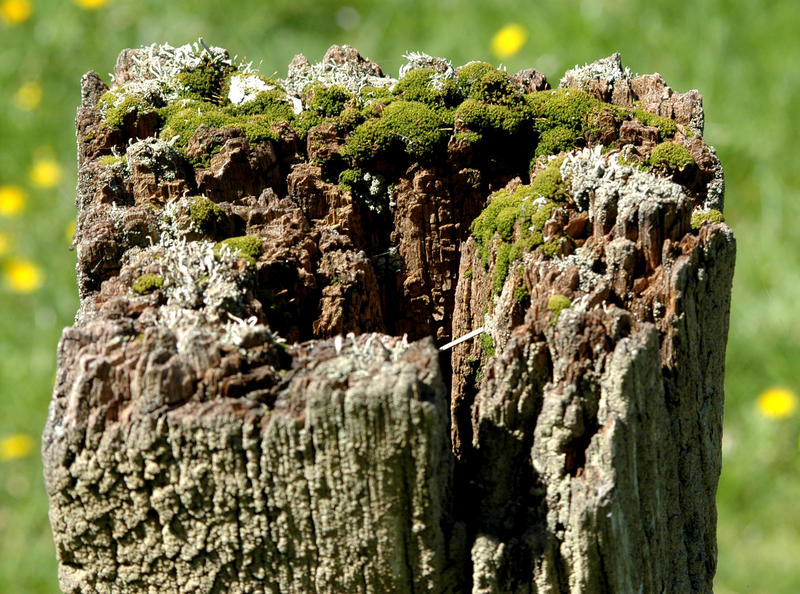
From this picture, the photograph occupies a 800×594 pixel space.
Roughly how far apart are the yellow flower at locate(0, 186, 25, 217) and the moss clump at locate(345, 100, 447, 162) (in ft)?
14.2

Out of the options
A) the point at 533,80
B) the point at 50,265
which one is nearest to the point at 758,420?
the point at 533,80

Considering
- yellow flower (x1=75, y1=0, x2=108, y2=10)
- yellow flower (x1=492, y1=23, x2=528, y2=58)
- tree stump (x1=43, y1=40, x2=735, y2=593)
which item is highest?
yellow flower (x1=75, y1=0, x2=108, y2=10)

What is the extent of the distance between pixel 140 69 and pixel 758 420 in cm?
371

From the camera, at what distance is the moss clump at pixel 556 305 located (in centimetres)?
208

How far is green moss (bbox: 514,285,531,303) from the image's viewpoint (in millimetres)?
2306

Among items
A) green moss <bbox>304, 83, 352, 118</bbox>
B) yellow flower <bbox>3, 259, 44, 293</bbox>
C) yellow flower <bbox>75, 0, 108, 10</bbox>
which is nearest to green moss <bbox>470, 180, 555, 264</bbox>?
green moss <bbox>304, 83, 352, 118</bbox>

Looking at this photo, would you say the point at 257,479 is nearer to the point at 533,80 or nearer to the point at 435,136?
the point at 435,136

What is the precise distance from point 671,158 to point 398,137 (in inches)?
30.0

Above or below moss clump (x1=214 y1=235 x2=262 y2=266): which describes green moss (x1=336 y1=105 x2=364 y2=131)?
above

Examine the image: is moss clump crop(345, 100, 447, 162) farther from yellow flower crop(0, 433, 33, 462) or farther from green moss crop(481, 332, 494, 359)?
yellow flower crop(0, 433, 33, 462)

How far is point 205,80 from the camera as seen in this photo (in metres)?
2.99

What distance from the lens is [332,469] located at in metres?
1.84

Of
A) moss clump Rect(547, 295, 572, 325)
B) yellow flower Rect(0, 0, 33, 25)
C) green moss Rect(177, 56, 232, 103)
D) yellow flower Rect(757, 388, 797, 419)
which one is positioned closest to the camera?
moss clump Rect(547, 295, 572, 325)

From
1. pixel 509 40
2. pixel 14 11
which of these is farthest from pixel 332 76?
pixel 14 11
